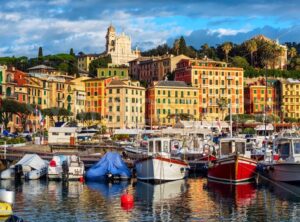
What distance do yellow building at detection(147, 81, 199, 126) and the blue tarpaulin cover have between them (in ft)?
232

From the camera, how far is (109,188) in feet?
149

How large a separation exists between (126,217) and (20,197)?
33.6 ft

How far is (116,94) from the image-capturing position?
11731cm

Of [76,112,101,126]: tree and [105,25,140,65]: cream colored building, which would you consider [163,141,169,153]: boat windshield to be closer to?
[76,112,101,126]: tree

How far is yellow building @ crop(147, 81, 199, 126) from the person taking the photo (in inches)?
4835

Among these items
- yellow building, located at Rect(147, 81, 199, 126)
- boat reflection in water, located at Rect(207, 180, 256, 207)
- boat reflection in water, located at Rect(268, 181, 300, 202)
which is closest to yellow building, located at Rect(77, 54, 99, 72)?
yellow building, located at Rect(147, 81, 199, 126)

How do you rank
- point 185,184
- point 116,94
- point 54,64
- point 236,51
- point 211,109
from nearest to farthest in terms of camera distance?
point 185,184 → point 116,94 → point 211,109 → point 54,64 → point 236,51

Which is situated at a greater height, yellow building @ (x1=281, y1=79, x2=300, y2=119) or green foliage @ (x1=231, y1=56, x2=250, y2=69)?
green foliage @ (x1=231, y1=56, x2=250, y2=69)

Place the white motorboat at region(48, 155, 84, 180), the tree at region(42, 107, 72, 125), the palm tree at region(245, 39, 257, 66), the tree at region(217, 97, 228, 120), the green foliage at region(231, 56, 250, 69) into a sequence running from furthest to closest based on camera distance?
the palm tree at region(245, 39, 257, 66) < the green foliage at region(231, 56, 250, 69) < the tree at region(217, 97, 228, 120) < the tree at region(42, 107, 72, 125) < the white motorboat at region(48, 155, 84, 180)

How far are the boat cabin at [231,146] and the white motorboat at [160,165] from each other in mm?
3276

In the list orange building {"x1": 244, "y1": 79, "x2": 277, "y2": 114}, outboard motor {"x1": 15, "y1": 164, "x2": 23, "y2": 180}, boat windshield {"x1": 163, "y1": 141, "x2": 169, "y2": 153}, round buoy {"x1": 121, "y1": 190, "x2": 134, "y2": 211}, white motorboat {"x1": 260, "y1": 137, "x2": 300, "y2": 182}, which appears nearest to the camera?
round buoy {"x1": 121, "y1": 190, "x2": 134, "y2": 211}

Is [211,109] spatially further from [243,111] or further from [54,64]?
[54,64]

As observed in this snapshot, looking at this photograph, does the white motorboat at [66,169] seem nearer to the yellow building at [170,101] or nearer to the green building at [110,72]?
the yellow building at [170,101]

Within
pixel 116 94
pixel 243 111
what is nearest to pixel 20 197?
pixel 116 94
